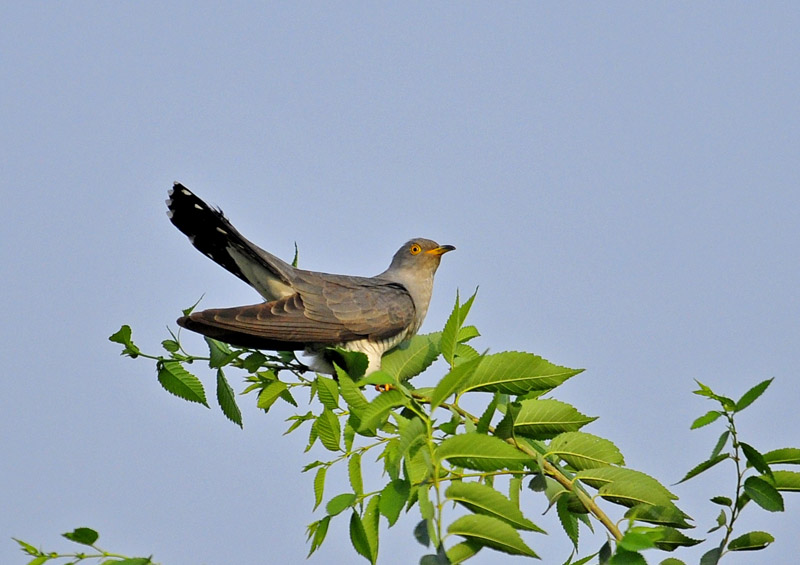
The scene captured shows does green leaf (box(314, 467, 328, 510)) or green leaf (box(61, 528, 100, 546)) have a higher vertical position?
green leaf (box(314, 467, 328, 510))

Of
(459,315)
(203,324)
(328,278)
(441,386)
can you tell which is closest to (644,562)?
(441,386)

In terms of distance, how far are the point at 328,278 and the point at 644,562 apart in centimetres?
402

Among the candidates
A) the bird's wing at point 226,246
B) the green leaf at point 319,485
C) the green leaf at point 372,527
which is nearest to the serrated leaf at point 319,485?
the green leaf at point 319,485

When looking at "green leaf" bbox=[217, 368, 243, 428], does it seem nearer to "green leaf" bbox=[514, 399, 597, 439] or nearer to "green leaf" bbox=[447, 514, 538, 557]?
"green leaf" bbox=[514, 399, 597, 439]

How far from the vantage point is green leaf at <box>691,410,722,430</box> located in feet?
6.67

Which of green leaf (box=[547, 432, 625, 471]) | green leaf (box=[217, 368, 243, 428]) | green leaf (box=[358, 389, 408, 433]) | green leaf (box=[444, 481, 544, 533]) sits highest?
green leaf (box=[217, 368, 243, 428])

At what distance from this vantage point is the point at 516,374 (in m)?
2.37

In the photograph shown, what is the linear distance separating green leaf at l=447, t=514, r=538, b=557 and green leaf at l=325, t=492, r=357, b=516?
404mm

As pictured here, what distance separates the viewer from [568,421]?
249 centimetres

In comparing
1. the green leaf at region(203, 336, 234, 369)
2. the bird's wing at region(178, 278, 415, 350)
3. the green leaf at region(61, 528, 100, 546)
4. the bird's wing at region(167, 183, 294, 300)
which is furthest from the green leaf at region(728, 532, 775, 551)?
the bird's wing at region(167, 183, 294, 300)

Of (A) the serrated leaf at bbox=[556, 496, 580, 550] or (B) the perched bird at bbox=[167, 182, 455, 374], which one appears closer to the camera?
(A) the serrated leaf at bbox=[556, 496, 580, 550]

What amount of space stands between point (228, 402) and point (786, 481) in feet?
6.01

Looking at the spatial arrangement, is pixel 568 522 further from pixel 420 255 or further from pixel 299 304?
pixel 420 255

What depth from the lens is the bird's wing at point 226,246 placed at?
4969 millimetres
